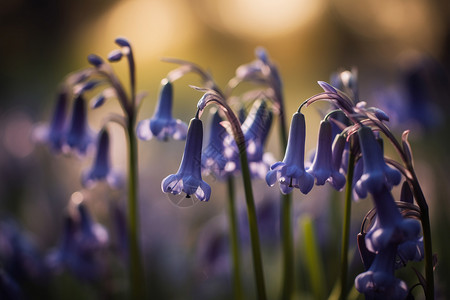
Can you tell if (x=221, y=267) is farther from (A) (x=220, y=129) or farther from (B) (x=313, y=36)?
(B) (x=313, y=36)

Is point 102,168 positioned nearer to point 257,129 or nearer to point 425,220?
point 257,129

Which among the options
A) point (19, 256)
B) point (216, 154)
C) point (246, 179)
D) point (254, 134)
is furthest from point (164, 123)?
point (19, 256)

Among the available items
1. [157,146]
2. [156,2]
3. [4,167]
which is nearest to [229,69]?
[156,2]

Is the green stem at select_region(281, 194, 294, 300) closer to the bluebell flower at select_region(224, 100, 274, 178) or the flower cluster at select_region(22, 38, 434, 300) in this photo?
the flower cluster at select_region(22, 38, 434, 300)

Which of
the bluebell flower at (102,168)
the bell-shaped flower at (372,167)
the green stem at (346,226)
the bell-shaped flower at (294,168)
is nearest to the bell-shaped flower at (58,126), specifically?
the bluebell flower at (102,168)

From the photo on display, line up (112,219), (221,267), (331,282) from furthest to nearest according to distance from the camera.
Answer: (221,267), (112,219), (331,282)

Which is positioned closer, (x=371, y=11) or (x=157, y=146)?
(x=157, y=146)

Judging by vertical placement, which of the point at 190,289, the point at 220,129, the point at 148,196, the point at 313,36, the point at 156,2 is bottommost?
the point at 190,289
